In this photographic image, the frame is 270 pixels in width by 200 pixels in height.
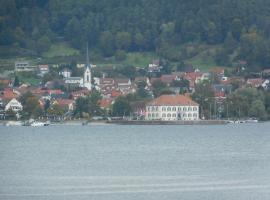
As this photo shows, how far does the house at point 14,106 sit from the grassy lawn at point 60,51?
2339cm

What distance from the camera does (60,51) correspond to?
125 m

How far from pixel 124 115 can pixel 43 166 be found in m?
46.4

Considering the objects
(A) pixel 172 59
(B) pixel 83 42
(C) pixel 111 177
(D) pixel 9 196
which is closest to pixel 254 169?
(C) pixel 111 177

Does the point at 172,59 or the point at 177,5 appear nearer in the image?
the point at 172,59

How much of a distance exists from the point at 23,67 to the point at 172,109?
24518mm

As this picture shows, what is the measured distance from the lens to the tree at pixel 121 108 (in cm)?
9281

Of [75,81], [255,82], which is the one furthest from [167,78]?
[255,82]

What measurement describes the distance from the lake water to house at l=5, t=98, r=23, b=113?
2421cm

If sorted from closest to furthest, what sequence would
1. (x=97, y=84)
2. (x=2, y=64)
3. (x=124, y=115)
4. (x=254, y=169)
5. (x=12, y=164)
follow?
(x=254, y=169)
(x=12, y=164)
(x=124, y=115)
(x=97, y=84)
(x=2, y=64)

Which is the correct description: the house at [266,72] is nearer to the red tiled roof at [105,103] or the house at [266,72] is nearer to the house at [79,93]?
the house at [79,93]

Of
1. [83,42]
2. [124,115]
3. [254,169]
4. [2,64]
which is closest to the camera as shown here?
[254,169]

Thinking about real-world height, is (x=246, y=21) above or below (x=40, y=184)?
above

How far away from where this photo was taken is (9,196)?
1476 inches

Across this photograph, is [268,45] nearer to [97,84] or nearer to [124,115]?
[97,84]
